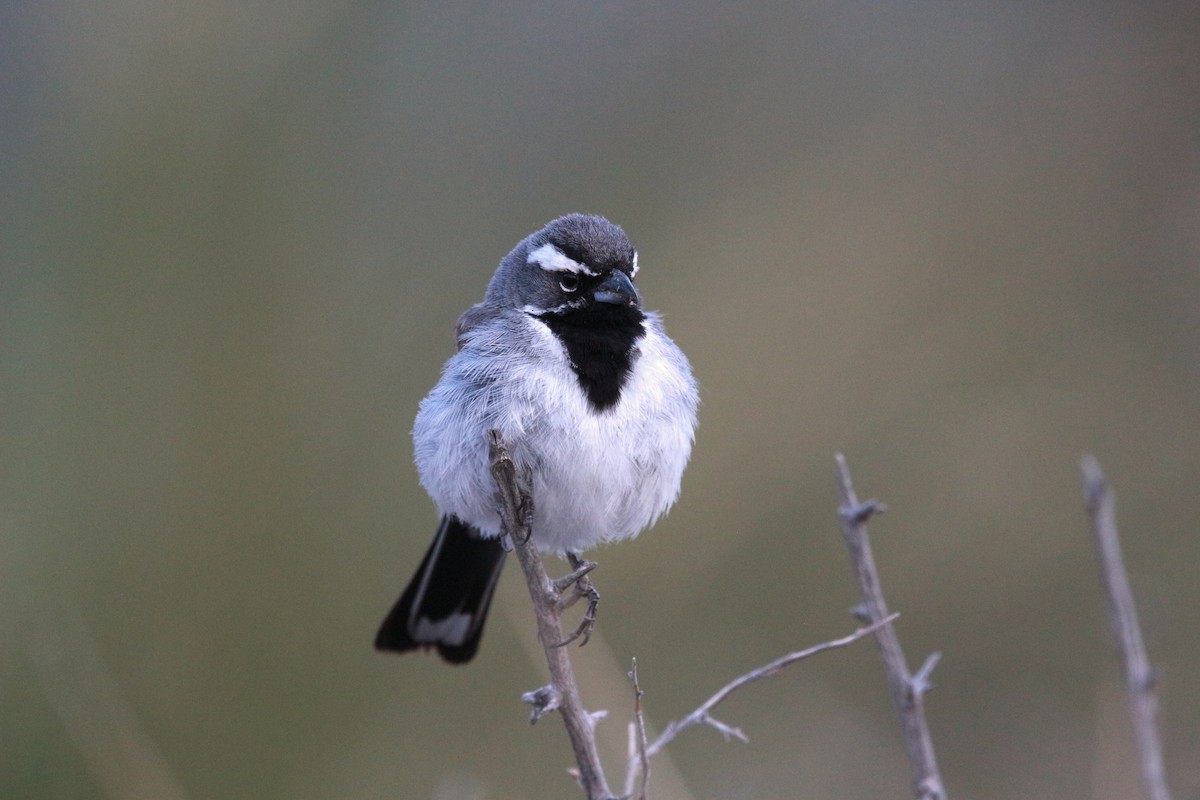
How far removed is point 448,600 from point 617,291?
4.78 ft

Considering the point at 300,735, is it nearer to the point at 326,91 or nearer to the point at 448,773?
the point at 448,773

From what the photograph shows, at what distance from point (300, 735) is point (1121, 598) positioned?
4135mm

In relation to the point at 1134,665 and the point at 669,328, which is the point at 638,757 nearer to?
the point at 1134,665

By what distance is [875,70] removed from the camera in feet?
25.3

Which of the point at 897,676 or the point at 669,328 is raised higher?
the point at 669,328

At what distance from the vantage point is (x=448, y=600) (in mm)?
4664

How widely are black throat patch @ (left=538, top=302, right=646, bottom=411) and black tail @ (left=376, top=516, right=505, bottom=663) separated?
3.08 feet

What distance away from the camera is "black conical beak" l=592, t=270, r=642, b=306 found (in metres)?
4.17

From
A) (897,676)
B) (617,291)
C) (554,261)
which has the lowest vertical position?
(897,676)

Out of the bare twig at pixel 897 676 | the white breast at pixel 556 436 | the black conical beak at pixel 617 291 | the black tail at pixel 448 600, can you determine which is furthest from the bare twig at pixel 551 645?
the black tail at pixel 448 600

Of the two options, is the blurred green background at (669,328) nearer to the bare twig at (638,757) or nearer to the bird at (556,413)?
the bird at (556,413)

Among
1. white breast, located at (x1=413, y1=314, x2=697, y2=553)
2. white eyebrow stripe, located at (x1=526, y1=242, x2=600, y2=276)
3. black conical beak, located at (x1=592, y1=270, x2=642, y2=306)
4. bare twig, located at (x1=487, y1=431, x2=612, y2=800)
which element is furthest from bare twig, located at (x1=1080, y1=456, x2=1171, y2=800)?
white eyebrow stripe, located at (x1=526, y1=242, x2=600, y2=276)

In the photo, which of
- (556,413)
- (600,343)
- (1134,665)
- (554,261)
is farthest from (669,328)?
(1134,665)

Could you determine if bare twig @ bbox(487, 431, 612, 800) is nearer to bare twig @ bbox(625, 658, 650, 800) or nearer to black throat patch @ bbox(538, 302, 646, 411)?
bare twig @ bbox(625, 658, 650, 800)
